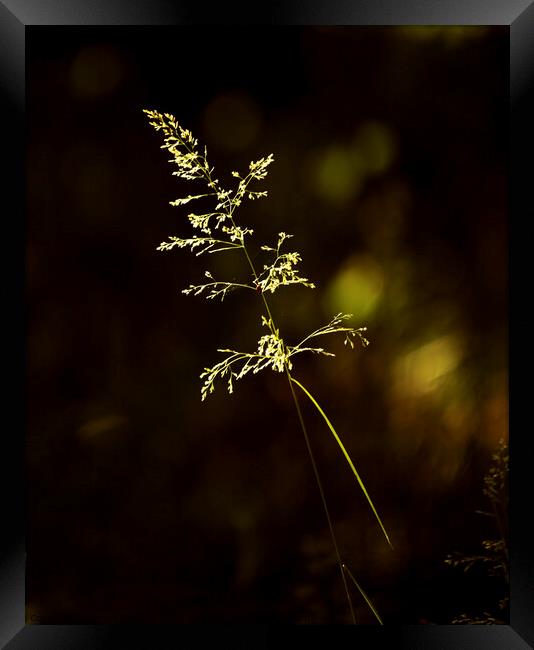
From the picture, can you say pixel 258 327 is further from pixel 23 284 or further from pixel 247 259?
pixel 23 284

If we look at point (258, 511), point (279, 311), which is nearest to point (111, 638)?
point (258, 511)

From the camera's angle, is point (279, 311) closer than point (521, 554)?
No

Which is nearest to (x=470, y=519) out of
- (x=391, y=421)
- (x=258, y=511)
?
(x=391, y=421)

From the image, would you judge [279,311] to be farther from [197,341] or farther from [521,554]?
[521,554]

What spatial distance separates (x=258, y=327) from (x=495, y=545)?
2.09 feet

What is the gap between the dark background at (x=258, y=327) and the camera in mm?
1091

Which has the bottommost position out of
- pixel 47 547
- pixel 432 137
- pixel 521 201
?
pixel 47 547

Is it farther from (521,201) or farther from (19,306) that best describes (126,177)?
(521,201)

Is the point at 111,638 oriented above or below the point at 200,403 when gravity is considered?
below

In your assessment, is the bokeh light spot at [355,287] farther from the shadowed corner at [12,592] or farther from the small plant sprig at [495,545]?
the shadowed corner at [12,592]

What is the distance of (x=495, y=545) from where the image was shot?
1097mm

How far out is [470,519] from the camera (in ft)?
3.62

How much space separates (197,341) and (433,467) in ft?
1.74

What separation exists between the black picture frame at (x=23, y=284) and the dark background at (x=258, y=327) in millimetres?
56
